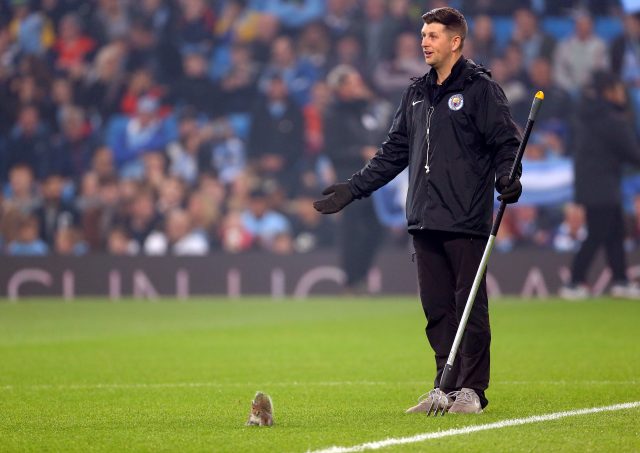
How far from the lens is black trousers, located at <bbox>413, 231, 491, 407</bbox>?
770 centimetres

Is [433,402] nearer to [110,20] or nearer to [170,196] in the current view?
[170,196]

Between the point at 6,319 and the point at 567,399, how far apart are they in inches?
432

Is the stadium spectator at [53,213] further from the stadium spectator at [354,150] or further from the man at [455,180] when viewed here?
the man at [455,180]

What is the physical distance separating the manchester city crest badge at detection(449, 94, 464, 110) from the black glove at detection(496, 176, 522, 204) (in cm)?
52

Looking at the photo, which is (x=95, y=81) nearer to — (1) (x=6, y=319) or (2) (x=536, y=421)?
(1) (x=6, y=319)

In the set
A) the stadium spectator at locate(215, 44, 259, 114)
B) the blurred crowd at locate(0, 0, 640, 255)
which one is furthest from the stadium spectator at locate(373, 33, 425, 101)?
the stadium spectator at locate(215, 44, 259, 114)

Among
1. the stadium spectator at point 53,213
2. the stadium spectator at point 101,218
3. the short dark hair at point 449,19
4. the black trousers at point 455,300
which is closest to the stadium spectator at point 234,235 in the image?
the stadium spectator at point 101,218

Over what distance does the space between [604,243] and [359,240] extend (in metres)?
4.28

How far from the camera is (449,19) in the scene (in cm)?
769

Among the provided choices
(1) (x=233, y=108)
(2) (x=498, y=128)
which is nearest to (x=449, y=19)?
(2) (x=498, y=128)

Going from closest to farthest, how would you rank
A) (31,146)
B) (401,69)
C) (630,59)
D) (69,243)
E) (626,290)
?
1. (626,290)
2. (630,59)
3. (401,69)
4. (69,243)
5. (31,146)

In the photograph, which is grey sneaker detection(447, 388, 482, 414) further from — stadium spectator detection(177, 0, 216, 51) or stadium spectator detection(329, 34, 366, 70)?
stadium spectator detection(177, 0, 216, 51)

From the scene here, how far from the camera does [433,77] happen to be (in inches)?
309

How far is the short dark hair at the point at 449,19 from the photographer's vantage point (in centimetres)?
769
